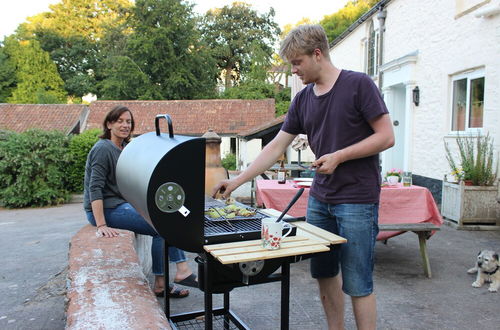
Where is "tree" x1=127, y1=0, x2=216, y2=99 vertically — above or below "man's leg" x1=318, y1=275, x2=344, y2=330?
above

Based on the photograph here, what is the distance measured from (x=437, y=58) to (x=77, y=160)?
31.4 feet

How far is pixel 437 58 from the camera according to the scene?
8.94 metres

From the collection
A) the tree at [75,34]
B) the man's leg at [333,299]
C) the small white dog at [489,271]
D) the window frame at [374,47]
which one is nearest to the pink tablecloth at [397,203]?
the small white dog at [489,271]

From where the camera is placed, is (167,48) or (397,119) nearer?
(397,119)

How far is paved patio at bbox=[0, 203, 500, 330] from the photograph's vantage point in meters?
3.42

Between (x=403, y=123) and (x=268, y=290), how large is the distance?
28.8ft

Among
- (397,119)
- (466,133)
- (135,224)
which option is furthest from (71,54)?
(135,224)

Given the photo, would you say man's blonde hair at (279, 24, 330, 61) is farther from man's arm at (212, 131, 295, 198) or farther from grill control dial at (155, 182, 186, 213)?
grill control dial at (155, 182, 186, 213)

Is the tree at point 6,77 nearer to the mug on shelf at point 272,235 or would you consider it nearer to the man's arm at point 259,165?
the man's arm at point 259,165

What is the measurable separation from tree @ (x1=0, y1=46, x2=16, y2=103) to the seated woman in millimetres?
42871

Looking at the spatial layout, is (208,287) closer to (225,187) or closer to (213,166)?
(225,187)

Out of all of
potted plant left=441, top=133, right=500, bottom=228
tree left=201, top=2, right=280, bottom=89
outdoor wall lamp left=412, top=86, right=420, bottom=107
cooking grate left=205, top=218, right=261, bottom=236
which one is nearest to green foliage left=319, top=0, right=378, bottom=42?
tree left=201, top=2, right=280, bottom=89

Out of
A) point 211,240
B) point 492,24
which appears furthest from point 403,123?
point 211,240

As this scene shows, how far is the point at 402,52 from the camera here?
10.8 meters
